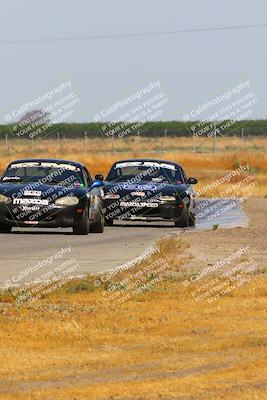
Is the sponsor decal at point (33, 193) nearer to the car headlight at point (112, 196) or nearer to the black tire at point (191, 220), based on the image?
the car headlight at point (112, 196)

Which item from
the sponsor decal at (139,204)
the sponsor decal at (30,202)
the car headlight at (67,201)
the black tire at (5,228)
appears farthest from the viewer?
the sponsor decal at (139,204)

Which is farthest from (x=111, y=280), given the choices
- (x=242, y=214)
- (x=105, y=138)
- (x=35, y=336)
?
(x=105, y=138)

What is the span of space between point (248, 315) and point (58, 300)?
7.21 ft

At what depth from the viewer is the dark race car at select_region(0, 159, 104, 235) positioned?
1004 inches

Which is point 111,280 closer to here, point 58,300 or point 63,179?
point 58,300

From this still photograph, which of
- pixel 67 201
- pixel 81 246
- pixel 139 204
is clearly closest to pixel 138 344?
pixel 81 246

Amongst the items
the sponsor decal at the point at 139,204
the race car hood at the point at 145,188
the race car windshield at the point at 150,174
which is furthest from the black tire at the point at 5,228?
the race car windshield at the point at 150,174

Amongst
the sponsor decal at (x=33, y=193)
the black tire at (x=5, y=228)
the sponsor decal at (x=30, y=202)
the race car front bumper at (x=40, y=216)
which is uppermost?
the sponsor decal at (x=33, y=193)

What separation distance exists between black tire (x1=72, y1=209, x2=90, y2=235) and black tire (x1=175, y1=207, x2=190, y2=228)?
3578 millimetres

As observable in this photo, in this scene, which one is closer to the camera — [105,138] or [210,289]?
[210,289]

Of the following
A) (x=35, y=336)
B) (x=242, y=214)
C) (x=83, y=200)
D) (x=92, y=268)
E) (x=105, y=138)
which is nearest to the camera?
(x=35, y=336)

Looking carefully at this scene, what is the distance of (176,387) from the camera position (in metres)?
9.36

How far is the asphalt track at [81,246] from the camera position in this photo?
18.8m

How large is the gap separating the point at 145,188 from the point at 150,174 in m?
1.63
